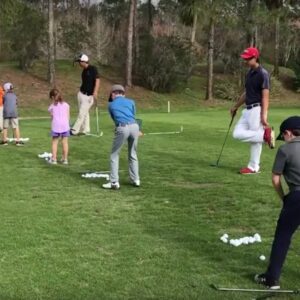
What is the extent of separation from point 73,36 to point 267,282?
36427mm

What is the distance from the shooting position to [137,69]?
1564 inches

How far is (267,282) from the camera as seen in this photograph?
195 inches

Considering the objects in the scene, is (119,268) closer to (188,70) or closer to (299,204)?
(299,204)

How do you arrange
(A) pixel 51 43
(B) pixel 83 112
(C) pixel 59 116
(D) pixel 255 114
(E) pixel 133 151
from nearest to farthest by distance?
1. (E) pixel 133 151
2. (D) pixel 255 114
3. (C) pixel 59 116
4. (B) pixel 83 112
5. (A) pixel 51 43

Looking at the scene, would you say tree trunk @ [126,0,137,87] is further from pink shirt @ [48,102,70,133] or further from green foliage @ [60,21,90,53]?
pink shirt @ [48,102,70,133]

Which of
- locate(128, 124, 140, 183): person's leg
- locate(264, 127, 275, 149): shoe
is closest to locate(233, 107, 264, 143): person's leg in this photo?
locate(264, 127, 275, 149): shoe

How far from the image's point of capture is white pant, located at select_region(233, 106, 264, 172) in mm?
9852

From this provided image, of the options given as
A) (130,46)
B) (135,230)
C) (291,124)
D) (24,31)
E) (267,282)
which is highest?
(24,31)

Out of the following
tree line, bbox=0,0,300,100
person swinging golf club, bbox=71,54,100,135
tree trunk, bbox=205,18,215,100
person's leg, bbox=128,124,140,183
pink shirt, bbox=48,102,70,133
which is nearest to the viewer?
person's leg, bbox=128,124,140,183

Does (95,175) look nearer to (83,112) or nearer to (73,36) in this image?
(83,112)

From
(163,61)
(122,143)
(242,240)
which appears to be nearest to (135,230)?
(242,240)

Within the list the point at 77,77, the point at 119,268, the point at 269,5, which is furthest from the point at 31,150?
the point at 269,5

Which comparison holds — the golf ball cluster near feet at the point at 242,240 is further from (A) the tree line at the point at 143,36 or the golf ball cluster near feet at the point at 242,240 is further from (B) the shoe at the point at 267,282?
(A) the tree line at the point at 143,36

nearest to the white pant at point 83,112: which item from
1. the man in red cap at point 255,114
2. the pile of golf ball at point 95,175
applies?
the pile of golf ball at point 95,175
